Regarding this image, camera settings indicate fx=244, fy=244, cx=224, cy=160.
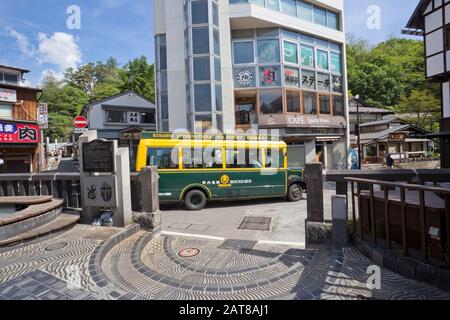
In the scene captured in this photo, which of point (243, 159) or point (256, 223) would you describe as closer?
point (256, 223)

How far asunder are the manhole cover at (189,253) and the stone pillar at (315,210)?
7.61 ft

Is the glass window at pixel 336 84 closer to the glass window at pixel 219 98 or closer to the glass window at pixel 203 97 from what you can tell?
the glass window at pixel 219 98

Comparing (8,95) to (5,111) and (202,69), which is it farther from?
(202,69)

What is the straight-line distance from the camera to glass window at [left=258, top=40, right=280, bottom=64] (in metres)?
19.2

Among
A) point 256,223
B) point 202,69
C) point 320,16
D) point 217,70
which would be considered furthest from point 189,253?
point 320,16

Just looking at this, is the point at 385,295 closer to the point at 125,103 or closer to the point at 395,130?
the point at 125,103

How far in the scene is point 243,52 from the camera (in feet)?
63.5

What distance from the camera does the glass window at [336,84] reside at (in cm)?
2247

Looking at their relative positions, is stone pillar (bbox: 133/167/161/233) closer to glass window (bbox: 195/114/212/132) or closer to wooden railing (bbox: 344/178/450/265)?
wooden railing (bbox: 344/178/450/265)

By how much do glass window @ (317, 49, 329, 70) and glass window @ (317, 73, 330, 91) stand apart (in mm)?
695

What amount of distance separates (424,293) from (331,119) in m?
20.8

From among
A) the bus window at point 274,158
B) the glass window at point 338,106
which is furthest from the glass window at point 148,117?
the bus window at point 274,158

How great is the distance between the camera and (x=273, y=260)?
4.61m

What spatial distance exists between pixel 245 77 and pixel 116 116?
1579cm
